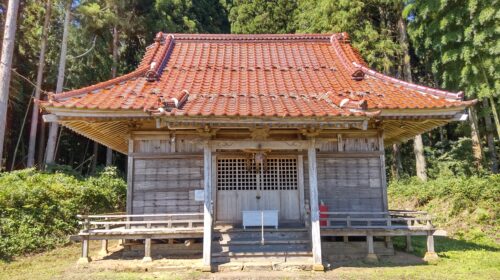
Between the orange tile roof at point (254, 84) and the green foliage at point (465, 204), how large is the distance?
19.2 feet

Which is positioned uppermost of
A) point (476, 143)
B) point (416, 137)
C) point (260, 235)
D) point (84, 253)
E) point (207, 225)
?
point (416, 137)

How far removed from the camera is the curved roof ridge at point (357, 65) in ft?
26.3

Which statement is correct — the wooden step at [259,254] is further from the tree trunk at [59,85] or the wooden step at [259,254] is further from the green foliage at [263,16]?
the green foliage at [263,16]

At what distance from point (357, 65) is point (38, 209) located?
31.3 ft

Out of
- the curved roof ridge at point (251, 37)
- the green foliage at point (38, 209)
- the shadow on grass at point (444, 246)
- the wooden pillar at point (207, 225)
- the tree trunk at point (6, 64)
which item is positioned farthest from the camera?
the curved roof ridge at point (251, 37)

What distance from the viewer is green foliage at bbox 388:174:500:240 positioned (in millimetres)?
11469

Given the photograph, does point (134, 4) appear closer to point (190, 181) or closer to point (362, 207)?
point (190, 181)

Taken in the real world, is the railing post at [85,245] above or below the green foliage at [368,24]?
below

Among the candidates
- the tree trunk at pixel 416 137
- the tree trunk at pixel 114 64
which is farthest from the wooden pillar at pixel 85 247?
the tree trunk at pixel 416 137

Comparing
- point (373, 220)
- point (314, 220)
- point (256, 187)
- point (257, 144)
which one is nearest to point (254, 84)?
point (257, 144)

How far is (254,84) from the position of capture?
912 cm

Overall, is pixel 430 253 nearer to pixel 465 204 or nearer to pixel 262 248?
pixel 262 248

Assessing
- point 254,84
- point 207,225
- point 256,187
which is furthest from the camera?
point 254,84

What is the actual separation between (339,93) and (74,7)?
1543cm
